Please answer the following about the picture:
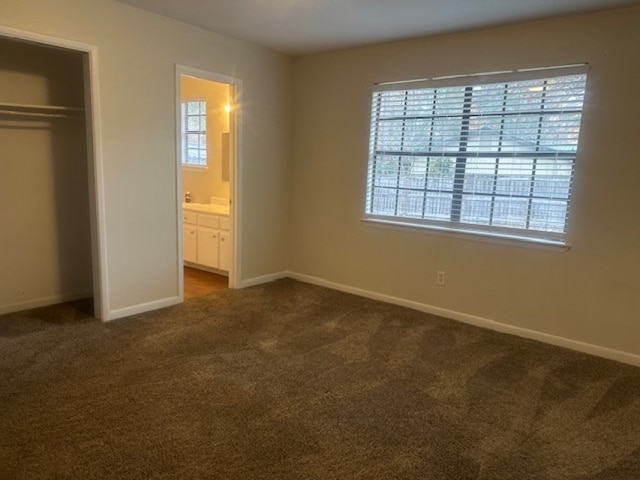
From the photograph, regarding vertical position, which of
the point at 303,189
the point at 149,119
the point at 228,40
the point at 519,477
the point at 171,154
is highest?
the point at 228,40

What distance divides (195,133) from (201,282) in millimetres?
2143

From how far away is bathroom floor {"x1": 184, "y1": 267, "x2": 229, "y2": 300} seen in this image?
4.54m

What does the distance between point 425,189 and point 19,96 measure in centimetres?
354

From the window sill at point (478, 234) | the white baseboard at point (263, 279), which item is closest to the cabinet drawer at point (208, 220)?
the white baseboard at point (263, 279)

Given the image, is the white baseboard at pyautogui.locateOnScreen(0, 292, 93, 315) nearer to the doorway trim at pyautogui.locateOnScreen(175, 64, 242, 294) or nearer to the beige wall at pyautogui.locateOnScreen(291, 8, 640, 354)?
the doorway trim at pyautogui.locateOnScreen(175, 64, 242, 294)

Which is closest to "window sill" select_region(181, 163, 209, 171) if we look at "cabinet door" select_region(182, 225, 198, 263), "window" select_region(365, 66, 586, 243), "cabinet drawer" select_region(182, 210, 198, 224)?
"cabinet drawer" select_region(182, 210, 198, 224)

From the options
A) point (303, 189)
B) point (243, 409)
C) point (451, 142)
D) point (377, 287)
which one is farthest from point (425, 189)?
point (243, 409)

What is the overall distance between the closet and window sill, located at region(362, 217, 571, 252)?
2785 mm

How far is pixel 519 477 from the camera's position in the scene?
6.43ft

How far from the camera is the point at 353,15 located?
3303 millimetres

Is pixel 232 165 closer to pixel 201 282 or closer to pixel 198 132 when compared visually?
pixel 201 282

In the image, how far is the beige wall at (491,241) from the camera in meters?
3.09

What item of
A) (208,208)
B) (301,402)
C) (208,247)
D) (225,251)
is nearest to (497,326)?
(301,402)

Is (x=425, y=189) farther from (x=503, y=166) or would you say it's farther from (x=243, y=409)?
(x=243, y=409)
